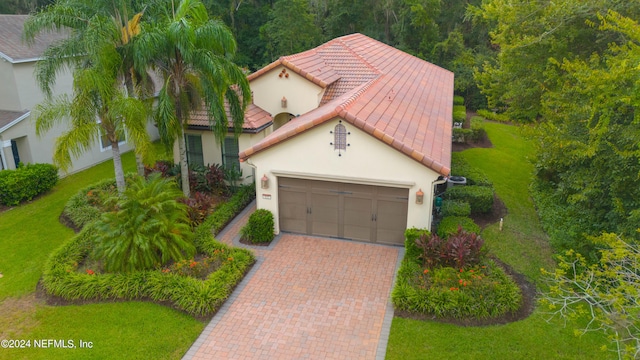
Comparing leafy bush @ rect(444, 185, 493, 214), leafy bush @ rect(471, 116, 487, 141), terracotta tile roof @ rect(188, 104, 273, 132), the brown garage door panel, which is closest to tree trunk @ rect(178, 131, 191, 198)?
terracotta tile roof @ rect(188, 104, 273, 132)

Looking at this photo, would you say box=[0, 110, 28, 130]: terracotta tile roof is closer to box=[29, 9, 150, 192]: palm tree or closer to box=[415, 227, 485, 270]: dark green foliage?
box=[29, 9, 150, 192]: palm tree

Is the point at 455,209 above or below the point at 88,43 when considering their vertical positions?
below

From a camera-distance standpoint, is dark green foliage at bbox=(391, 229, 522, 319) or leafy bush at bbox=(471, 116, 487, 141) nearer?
dark green foliage at bbox=(391, 229, 522, 319)

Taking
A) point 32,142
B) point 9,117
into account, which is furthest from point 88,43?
point 32,142

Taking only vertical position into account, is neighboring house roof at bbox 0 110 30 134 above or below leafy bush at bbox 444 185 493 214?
above

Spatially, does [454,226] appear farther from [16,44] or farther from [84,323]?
[16,44]

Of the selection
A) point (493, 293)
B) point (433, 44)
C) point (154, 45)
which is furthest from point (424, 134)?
point (433, 44)
